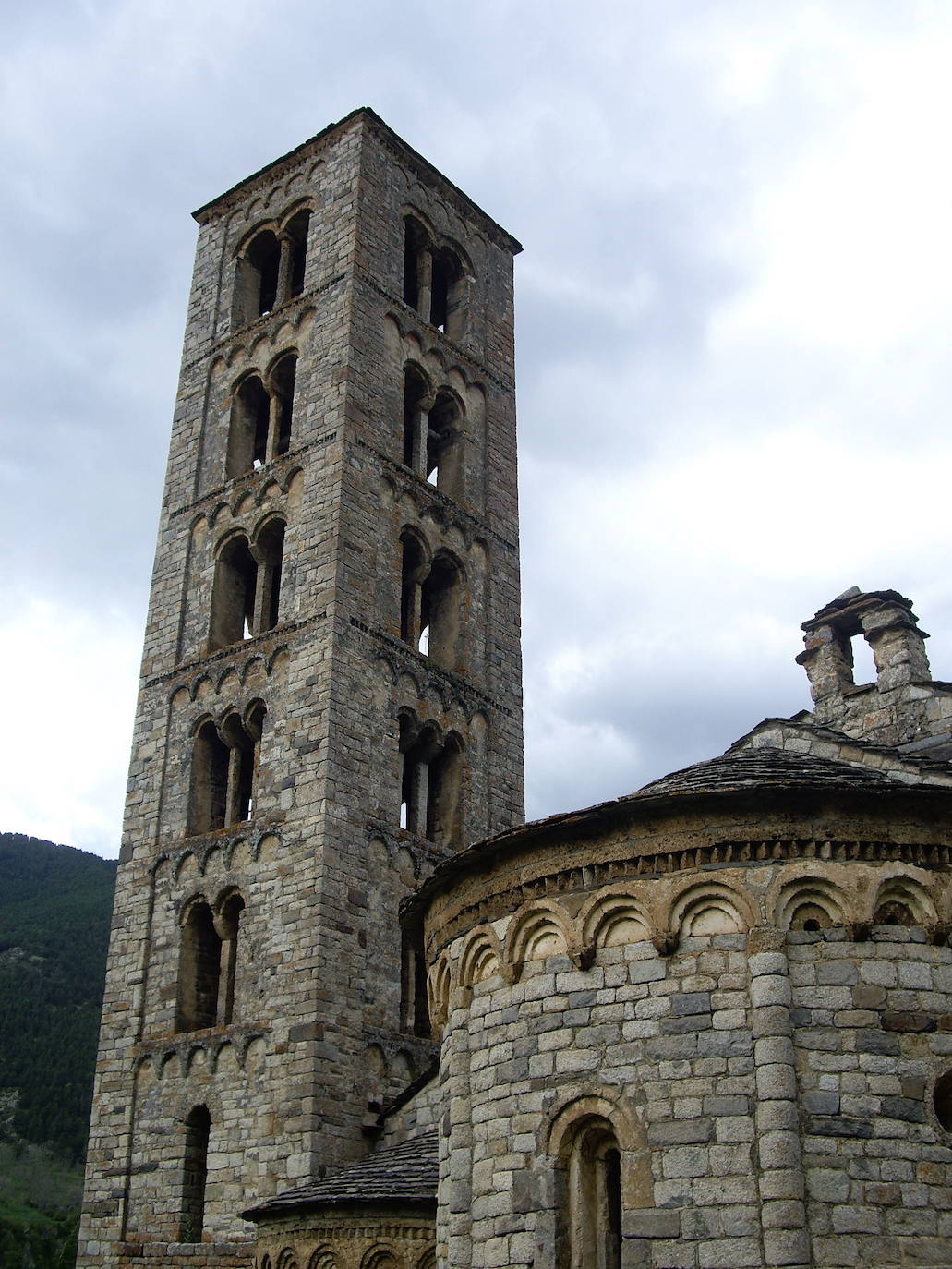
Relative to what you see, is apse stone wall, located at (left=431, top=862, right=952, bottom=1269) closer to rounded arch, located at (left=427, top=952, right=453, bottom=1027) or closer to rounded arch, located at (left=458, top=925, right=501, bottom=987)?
rounded arch, located at (left=458, top=925, right=501, bottom=987)

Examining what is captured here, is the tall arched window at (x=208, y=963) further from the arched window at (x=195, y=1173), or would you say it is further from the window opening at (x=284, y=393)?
the window opening at (x=284, y=393)

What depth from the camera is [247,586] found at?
72.6 ft

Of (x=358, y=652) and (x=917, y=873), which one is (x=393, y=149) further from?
(x=917, y=873)

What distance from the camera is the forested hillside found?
3628 cm

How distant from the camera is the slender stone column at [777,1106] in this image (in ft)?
26.1

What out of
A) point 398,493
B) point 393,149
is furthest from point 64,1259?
point 393,149

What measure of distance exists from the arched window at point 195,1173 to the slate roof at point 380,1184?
7.60ft

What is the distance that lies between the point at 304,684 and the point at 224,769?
2.41m

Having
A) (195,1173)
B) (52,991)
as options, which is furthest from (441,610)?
(52,991)

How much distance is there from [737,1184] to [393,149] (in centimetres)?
2095

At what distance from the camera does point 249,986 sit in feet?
56.9

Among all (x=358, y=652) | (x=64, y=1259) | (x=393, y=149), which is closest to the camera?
(x=358, y=652)

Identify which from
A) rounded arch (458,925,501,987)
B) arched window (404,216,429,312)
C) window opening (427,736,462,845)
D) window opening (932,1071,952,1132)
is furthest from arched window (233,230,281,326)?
window opening (932,1071,952,1132)

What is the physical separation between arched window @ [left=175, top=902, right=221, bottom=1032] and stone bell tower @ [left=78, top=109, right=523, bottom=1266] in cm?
4
